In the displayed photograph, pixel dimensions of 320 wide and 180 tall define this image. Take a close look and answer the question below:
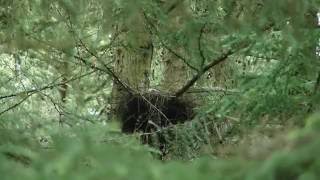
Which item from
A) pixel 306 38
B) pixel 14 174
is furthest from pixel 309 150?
pixel 306 38

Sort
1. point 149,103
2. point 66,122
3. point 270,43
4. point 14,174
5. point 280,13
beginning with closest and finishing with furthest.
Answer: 1. point 14,174
2. point 280,13
3. point 270,43
4. point 66,122
5. point 149,103

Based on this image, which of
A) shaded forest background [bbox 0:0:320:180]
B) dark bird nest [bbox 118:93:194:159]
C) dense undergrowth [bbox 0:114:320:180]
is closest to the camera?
dense undergrowth [bbox 0:114:320:180]

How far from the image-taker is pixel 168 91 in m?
6.19

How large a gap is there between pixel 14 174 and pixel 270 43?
279 cm

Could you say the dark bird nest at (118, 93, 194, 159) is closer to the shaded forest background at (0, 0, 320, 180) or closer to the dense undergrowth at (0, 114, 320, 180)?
the shaded forest background at (0, 0, 320, 180)

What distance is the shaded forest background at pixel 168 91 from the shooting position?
1.45 m

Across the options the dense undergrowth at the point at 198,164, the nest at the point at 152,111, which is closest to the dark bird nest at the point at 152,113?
the nest at the point at 152,111

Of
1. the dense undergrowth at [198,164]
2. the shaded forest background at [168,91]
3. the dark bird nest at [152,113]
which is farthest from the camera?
the dark bird nest at [152,113]

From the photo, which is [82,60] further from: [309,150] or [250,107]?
[309,150]

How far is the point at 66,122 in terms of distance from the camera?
451 cm

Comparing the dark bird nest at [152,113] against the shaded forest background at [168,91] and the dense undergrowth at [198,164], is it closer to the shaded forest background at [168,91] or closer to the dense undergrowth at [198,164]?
the shaded forest background at [168,91]

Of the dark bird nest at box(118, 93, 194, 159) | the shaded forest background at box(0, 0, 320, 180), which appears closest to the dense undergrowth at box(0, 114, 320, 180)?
the shaded forest background at box(0, 0, 320, 180)

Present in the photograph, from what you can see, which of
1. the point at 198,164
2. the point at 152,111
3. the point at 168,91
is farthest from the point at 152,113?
the point at 198,164

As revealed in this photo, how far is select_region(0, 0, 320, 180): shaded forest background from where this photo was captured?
1449 millimetres
